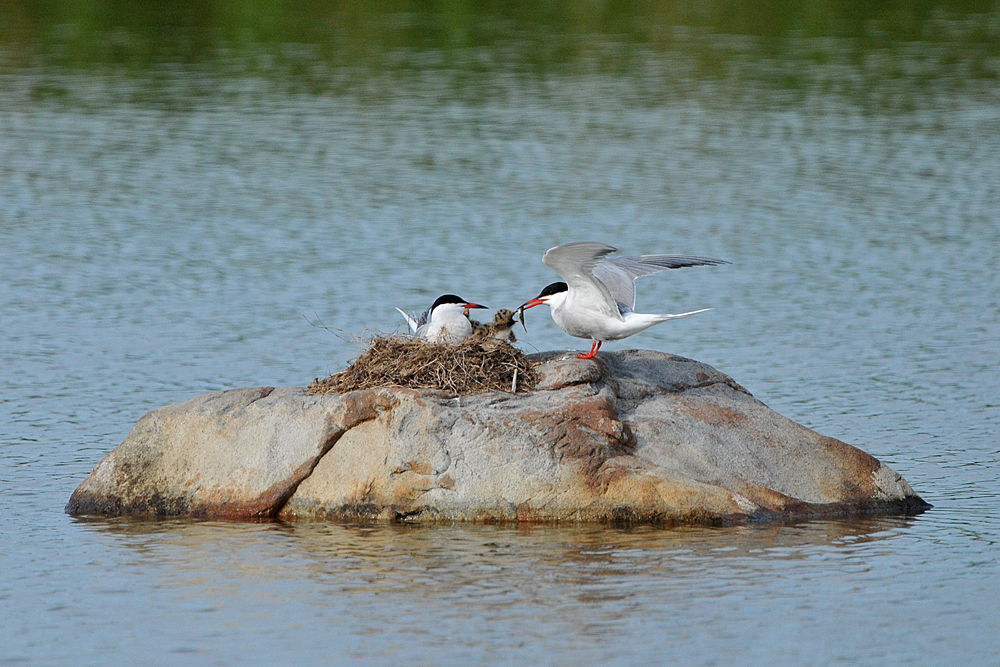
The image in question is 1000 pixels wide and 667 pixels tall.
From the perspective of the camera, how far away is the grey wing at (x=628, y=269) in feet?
41.4

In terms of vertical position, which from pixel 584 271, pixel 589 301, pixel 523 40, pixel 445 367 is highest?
pixel 523 40

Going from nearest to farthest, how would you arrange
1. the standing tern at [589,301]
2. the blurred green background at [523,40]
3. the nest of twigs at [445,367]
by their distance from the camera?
the standing tern at [589,301]
the nest of twigs at [445,367]
the blurred green background at [523,40]

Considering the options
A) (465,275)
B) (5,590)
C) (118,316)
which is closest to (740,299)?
(465,275)

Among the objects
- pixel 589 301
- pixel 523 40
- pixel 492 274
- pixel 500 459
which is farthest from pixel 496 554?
pixel 523 40

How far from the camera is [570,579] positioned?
10.4 metres

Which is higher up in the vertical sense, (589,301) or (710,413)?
(589,301)

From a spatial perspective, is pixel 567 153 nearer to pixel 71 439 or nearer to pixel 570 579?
pixel 71 439

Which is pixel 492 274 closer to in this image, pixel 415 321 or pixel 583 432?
pixel 415 321

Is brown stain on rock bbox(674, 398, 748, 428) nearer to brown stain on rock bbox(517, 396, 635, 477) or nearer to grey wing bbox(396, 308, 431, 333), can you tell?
brown stain on rock bbox(517, 396, 635, 477)

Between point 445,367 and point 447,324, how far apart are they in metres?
0.61

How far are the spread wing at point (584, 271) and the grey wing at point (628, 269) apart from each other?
0.47 m

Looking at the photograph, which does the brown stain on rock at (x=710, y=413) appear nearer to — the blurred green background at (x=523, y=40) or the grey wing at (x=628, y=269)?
the grey wing at (x=628, y=269)

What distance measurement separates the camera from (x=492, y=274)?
2091cm

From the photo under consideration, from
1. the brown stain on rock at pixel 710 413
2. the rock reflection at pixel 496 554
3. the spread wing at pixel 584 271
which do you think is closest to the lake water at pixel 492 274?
the rock reflection at pixel 496 554
